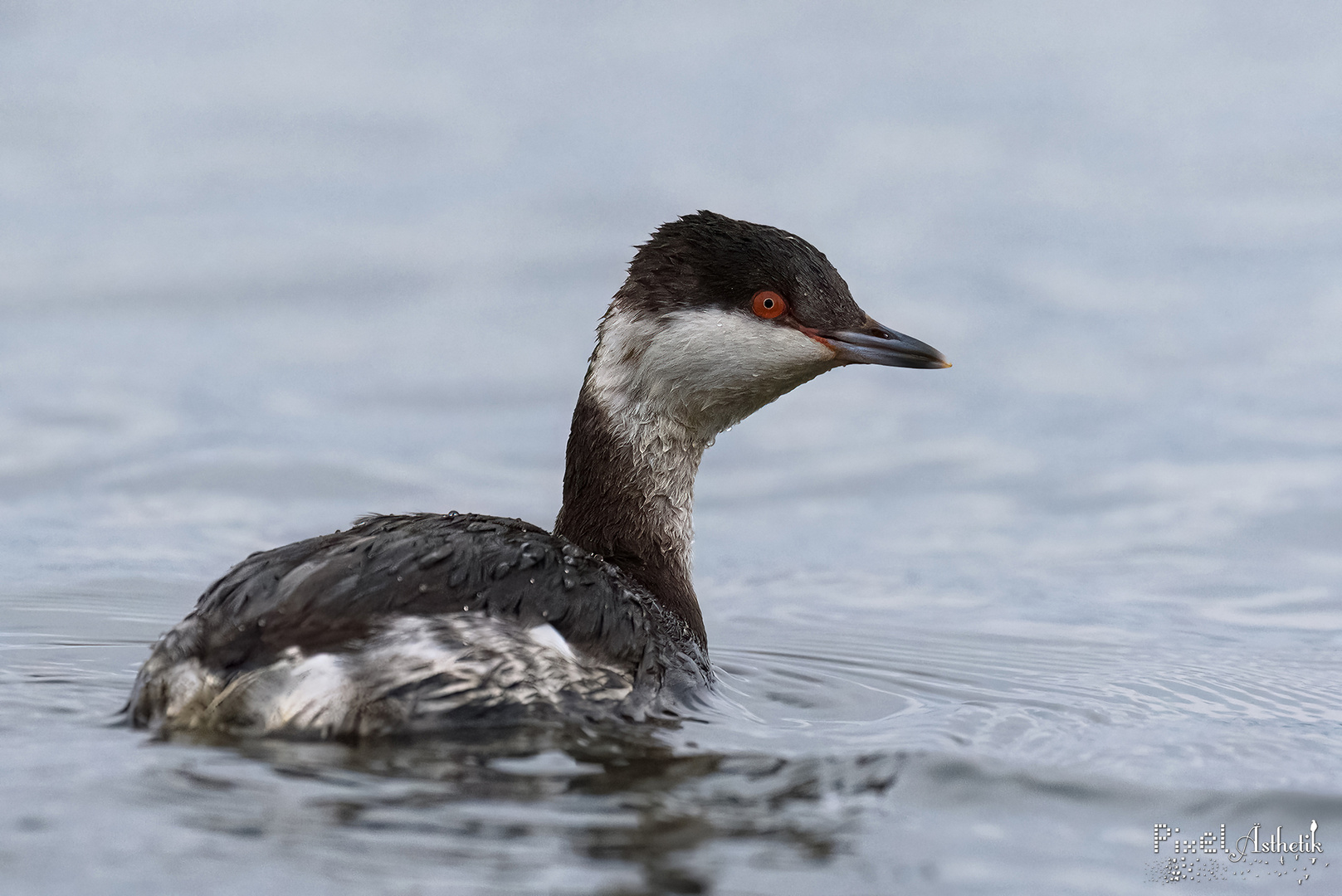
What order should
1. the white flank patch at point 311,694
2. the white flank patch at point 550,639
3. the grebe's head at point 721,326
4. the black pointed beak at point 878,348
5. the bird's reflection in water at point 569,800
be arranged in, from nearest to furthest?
the bird's reflection in water at point 569,800 < the white flank patch at point 311,694 < the white flank patch at point 550,639 < the grebe's head at point 721,326 < the black pointed beak at point 878,348

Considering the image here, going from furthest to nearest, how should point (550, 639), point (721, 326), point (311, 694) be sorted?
point (721, 326), point (550, 639), point (311, 694)

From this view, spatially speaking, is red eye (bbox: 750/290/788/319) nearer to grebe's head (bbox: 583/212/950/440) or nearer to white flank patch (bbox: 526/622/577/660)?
grebe's head (bbox: 583/212/950/440)

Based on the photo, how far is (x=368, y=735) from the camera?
5.10m

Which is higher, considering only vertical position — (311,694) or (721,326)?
(721,326)

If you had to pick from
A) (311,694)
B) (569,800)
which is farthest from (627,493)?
(569,800)

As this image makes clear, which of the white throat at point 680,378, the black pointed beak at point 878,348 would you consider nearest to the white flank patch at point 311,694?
the white throat at point 680,378

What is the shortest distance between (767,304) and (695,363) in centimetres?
35

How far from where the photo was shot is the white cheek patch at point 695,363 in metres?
6.75

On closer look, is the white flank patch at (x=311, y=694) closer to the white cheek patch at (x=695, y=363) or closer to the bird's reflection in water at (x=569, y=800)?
the bird's reflection in water at (x=569, y=800)

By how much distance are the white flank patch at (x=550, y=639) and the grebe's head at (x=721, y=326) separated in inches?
60.4

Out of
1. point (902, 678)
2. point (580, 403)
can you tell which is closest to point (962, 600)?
point (902, 678)

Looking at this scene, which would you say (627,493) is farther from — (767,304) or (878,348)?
(878,348)

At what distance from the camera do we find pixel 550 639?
5.50 m

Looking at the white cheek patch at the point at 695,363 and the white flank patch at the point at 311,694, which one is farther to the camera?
the white cheek patch at the point at 695,363
